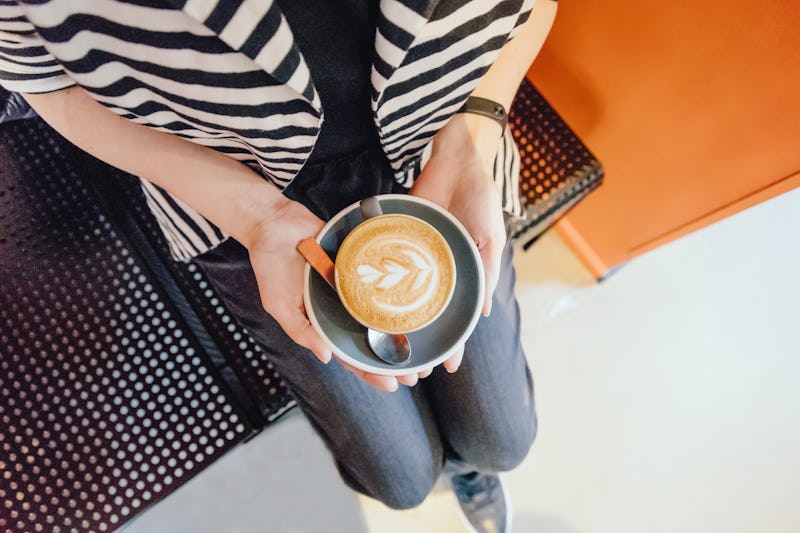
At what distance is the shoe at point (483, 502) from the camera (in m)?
1.26

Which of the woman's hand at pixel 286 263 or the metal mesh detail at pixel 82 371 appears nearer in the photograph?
the woman's hand at pixel 286 263

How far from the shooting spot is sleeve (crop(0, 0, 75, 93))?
1.85 ft

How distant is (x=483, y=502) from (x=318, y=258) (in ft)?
2.95

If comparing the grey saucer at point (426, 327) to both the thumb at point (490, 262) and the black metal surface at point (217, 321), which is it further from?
the black metal surface at point (217, 321)

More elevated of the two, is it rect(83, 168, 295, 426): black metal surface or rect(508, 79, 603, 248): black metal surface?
rect(508, 79, 603, 248): black metal surface

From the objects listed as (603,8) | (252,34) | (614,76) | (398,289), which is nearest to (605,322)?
(614,76)

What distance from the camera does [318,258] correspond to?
646 mm

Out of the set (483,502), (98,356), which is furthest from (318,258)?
(483,502)

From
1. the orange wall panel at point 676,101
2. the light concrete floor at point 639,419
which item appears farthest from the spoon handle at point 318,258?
the light concrete floor at point 639,419

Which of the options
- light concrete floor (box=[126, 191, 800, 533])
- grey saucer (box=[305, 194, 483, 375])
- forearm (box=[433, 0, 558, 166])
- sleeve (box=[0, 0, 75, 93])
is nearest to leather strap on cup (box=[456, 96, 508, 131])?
forearm (box=[433, 0, 558, 166])

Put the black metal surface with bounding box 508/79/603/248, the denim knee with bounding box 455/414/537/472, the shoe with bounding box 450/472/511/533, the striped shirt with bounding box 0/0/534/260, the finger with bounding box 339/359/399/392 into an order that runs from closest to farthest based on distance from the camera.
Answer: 1. the striped shirt with bounding box 0/0/534/260
2. the finger with bounding box 339/359/399/392
3. the denim knee with bounding box 455/414/537/472
4. the black metal surface with bounding box 508/79/603/248
5. the shoe with bounding box 450/472/511/533

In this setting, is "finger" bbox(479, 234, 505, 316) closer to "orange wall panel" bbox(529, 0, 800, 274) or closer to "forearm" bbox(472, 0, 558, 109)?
"forearm" bbox(472, 0, 558, 109)

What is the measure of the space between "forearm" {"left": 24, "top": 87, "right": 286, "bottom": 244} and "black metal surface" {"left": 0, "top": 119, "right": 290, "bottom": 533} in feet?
0.90

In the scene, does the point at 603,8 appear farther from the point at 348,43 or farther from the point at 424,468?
the point at 424,468
